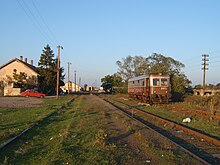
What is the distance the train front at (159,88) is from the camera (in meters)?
27.9

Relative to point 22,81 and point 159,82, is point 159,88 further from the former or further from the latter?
point 22,81

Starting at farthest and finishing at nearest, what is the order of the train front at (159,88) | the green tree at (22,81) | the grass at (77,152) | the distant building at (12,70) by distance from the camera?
the distant building at (12,70)
the green tree at (22,81)
the train front at (159,88)
the grass at (77,152)

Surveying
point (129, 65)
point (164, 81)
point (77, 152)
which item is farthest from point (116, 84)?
point (77, 152)

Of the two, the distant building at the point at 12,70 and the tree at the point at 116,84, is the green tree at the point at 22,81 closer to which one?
the distant building at the point at 12,70

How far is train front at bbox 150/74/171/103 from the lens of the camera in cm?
2793

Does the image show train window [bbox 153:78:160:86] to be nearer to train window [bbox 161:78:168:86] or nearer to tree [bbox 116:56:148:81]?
train window [bbox 161:78:168:86]

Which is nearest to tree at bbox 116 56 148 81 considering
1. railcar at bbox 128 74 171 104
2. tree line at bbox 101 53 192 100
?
tree line at bbox 101 53 192 100

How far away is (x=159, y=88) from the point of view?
28.0m

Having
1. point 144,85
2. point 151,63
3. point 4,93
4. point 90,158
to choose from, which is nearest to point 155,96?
point 144,85

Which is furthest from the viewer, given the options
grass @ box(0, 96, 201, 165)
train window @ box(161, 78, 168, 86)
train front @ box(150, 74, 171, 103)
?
train window @ box(161, 78, 168, 86)

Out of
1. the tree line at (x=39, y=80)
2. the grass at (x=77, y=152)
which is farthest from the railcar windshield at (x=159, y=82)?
the tree line at (x=39, y=80)

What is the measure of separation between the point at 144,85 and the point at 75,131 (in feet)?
64.0

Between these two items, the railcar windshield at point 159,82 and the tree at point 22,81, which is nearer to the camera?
→ the railcar windshield at point 159,82

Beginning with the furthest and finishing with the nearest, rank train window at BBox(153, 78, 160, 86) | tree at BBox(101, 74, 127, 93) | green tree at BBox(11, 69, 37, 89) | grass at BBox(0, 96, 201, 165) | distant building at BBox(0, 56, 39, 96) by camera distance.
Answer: tree at BBox(101, 74, 127, 93) → distant building at BBox(0, 56, 39, 96) → green tree at BBox(11, 69, 37, 89) → train window at BBox(153, 78, 160, 86) → grass at BBox(0, 96, 201, 165)
